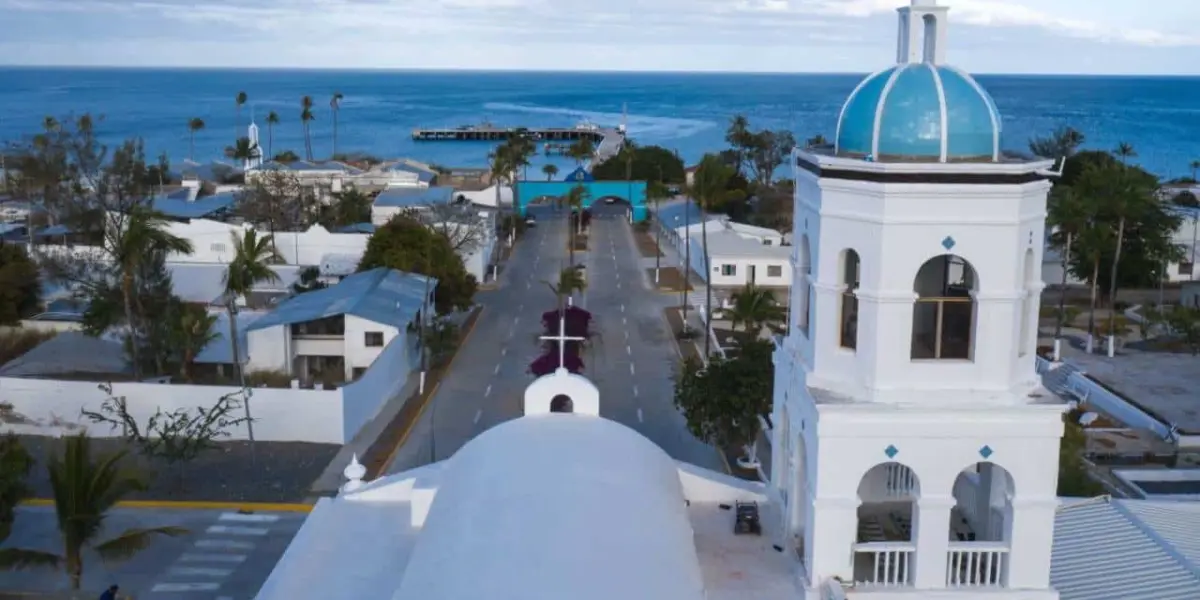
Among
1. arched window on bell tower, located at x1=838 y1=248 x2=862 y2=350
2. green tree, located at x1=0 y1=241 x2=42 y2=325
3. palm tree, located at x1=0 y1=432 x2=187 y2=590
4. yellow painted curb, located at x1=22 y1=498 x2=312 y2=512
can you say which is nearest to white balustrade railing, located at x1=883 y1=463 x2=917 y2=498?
arched window on bell tower, located at x1=838 y1=248 x2=862 y2=350

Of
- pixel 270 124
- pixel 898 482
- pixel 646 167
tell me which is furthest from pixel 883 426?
pixel 270 124

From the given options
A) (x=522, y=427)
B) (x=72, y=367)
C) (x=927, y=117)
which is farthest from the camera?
(x=72, y=367)

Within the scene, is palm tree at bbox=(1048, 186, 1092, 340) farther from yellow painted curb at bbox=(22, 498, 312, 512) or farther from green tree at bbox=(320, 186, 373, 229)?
green tree at bbox=(320, 186, 373, 229)

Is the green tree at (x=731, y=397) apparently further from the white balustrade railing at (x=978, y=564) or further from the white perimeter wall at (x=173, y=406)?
the white balustrade railing at (x=978, y=564)

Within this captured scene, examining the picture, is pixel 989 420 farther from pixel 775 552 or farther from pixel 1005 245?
pixel 775 552

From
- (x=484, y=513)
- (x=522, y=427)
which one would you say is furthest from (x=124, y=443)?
(x=484, y=513)

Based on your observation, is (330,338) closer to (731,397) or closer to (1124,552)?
(731,397)
